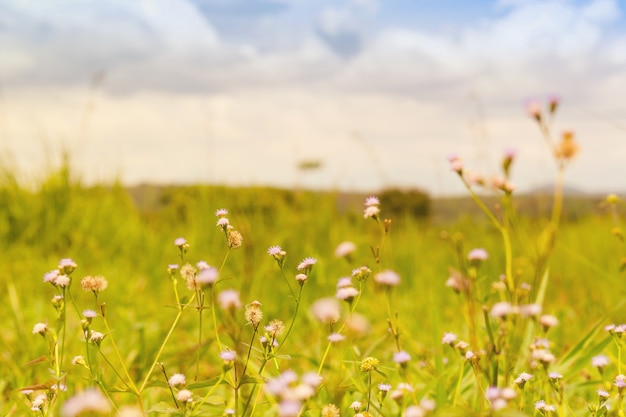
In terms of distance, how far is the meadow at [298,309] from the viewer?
4.71 feet

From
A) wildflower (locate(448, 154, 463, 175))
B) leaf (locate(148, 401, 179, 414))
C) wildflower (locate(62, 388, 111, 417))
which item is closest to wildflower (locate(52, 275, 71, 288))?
leaf (locate(148, 401, 179, 414))

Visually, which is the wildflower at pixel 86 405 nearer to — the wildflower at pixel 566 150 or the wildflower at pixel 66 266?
the wildflower at pixel 66 266

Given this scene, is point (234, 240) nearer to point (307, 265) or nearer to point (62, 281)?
point (307, 265)

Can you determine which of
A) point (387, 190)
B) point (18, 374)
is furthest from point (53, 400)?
point (387, 190)

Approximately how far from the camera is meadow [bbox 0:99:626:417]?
1.43 m

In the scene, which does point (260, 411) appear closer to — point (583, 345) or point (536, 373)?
point (536, 373)

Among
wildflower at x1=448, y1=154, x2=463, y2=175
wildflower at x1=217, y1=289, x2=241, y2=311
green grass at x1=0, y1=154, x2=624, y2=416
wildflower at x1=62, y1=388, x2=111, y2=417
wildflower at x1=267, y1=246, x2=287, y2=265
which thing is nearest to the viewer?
wildflower at x1=62, y1=388, x2=111, y2=417

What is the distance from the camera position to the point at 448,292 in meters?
4.74

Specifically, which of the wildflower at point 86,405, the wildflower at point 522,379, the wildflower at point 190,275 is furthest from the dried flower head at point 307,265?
the wildflower at point 86,405

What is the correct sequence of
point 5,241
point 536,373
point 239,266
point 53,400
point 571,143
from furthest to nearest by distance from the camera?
point 5,241 → point 239,266 → point 536,373 → point 571,143 → point 53,400

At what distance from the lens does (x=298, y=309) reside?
2510mm

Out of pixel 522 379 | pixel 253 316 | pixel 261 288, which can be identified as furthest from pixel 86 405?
pixel 261 288

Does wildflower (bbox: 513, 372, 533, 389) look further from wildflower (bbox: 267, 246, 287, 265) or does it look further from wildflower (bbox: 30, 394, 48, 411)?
wildflower (bbox: 30, 394, 48, 411)

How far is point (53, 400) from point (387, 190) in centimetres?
1388
